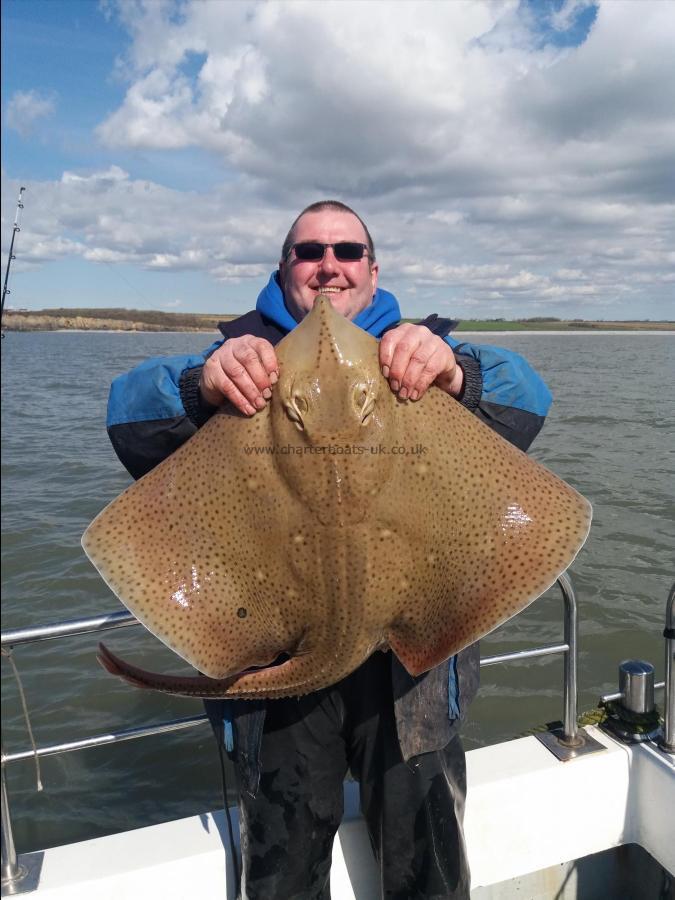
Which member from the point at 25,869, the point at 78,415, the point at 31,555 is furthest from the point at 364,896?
the point at 78,415

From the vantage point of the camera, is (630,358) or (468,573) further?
(630,358)

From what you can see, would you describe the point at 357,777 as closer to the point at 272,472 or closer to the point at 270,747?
the point at 270,747

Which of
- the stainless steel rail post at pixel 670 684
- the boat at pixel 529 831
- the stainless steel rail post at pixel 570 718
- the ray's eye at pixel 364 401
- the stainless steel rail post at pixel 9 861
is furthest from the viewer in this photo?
the stainless steel rail post at pixel 570 718

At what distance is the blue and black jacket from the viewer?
272cm

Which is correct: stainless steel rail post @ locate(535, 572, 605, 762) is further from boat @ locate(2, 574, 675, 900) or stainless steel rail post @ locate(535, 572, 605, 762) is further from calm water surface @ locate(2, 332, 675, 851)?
calm water surface @ locate(2, 332, 675, 851)

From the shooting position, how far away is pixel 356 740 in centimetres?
294

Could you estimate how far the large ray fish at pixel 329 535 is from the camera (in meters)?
2.23

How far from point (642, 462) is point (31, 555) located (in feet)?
47.1

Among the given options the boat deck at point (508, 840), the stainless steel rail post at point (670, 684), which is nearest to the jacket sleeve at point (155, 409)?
the boat deck at point (508, 840)

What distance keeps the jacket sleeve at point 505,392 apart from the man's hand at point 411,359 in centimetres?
41

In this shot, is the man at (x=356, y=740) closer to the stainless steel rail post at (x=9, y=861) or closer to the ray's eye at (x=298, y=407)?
the ray's eye at (x=298, y=407)

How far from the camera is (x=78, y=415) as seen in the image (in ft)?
84.0

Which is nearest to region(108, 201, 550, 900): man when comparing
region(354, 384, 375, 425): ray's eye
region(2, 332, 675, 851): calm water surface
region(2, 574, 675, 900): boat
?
region(2, 574, 675, 900): boat

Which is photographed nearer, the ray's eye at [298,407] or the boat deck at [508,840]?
the ray's eye at [298,407]
